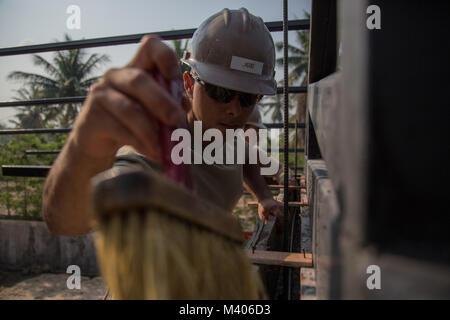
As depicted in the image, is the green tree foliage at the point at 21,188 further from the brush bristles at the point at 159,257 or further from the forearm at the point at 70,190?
the brush bristles at the point at 159,257

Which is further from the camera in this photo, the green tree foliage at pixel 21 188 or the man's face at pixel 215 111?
the green tree foliage at pixel 21 188

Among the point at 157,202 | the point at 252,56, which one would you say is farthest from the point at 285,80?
the point at 157,202

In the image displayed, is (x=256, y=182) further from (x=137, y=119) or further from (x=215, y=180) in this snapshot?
(x=137, y=119)

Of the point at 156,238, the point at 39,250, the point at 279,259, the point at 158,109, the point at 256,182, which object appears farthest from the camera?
the point at 39,250

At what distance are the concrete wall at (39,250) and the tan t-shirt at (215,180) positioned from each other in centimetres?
466

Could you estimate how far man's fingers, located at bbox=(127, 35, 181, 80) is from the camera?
2.40 feet

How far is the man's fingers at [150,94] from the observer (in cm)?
67

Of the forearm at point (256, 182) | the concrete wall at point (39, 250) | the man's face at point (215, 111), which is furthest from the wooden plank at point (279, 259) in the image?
the concrete wall at point (39, 250)

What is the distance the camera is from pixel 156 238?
523 mm

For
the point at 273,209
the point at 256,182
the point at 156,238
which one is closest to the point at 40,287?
the point at 256,182

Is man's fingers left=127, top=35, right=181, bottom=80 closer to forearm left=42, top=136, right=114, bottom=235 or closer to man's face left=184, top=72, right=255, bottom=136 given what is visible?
forearm left=42, top=136, right=114, bottom=235

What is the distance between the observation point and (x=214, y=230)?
0.64 meters

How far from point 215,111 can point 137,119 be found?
0.93 meters
